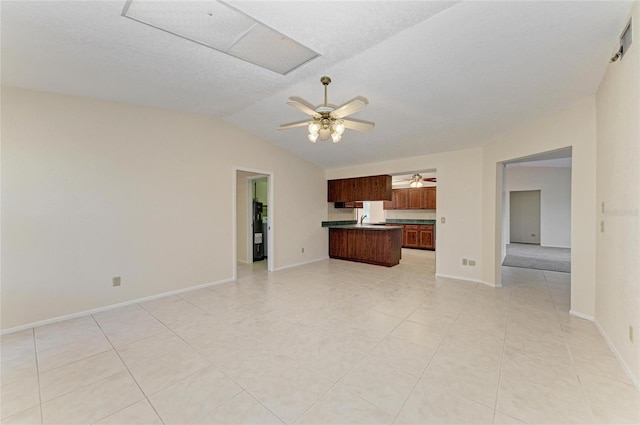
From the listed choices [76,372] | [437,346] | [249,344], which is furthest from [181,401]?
[437,346]

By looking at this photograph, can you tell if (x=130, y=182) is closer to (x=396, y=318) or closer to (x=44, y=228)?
(x=44, y=228)

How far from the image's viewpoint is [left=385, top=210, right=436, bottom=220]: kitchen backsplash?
901 centimetres

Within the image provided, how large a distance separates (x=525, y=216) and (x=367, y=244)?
290 inches

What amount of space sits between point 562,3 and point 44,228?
17.5 feet

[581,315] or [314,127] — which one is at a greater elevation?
[314,127]

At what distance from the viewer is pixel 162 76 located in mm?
2857

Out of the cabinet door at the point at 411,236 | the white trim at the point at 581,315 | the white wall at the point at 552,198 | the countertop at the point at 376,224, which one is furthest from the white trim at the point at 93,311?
the white wall at the point at 552,198

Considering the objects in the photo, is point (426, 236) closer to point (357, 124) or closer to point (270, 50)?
point (357, 124)

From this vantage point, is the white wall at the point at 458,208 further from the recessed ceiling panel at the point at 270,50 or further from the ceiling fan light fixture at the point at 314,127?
the recessed ceiling panel at the point at 270,50

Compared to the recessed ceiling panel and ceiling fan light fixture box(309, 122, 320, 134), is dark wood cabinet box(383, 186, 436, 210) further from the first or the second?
the recessed ceiling panel

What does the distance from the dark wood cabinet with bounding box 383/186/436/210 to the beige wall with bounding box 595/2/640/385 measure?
595 cm

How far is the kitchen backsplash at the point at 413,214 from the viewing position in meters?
9.01

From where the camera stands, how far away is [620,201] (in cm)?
226

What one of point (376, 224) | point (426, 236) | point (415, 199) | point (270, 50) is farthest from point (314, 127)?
point (415, 199)
